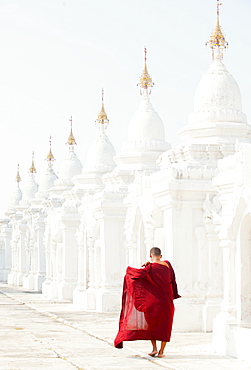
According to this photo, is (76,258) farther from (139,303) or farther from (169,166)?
(139,303)

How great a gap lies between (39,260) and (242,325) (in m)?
27.7

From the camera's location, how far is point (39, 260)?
3994 centimetres

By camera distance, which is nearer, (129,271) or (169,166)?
(129,271)

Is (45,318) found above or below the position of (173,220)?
below

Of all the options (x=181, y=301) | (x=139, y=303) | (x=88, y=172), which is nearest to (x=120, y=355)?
(x=139, y=303)

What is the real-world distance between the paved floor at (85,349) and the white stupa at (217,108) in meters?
4.73

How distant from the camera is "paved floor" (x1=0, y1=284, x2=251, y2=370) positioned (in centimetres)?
1192

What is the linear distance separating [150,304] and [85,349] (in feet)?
7.48

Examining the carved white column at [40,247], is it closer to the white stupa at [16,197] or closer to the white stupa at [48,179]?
the white stupa at [48,179]

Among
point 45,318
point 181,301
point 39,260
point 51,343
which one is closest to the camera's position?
point 51,343

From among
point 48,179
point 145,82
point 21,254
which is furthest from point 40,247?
point 145,82

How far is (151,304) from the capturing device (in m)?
12.4

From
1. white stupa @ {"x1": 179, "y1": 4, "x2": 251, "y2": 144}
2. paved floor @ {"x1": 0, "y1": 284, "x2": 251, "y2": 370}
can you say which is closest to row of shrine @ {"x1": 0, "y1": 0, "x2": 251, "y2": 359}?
white stupa @ {"x1": 179, "y1": 4, "x2": 251, "y2": 144}

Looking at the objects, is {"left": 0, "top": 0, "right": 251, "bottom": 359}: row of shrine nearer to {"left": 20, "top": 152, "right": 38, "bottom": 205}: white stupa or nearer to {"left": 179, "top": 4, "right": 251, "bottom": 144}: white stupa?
{"left": 179, "top": 4, "right": 251, "bottom": 144}: white stupa
